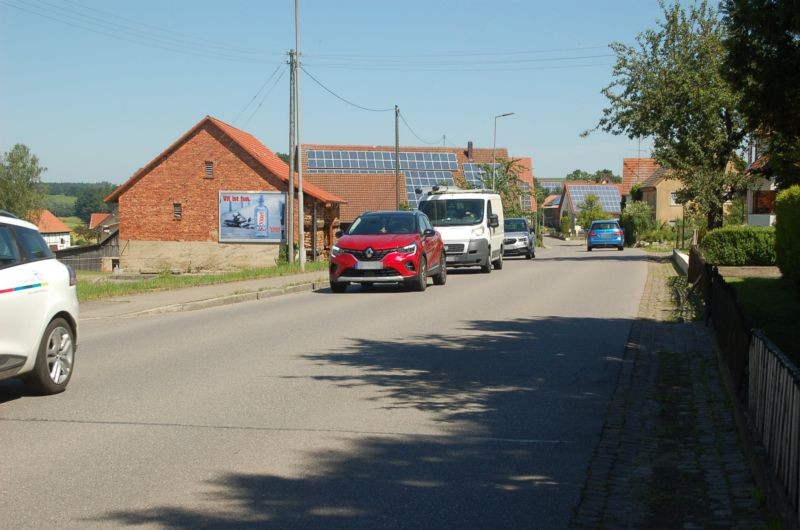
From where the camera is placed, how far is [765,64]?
12.2 metres

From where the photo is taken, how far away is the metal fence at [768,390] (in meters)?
4.55

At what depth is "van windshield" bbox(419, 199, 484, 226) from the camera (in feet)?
90.9

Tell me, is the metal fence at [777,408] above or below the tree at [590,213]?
below

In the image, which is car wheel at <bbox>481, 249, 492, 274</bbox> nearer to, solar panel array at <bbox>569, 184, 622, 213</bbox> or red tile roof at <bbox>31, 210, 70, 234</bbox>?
solar panel array at <bbox>569, 184, 622, 213</bbox>

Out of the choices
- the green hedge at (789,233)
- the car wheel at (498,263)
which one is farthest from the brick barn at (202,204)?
the green hedge at (789,233)

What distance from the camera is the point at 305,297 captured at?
19812 millimetres

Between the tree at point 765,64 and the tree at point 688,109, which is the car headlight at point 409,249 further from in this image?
the tree at point 688,109

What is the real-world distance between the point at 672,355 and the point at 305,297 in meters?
10.5

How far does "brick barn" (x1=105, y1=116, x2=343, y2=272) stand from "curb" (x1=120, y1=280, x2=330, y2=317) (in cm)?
2591

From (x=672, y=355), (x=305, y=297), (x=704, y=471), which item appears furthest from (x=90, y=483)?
(x=305, y=297)

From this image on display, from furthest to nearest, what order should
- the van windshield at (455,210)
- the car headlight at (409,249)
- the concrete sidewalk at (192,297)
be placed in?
the van windshield at (455,210) < the car headlight at (409,249) < the concrete sidewalk at (192,297)

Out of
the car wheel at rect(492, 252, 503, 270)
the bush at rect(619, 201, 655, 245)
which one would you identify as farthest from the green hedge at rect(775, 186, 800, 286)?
the bush at rect(619, 201, 655, 245)

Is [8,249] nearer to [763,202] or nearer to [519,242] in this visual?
[519,242]

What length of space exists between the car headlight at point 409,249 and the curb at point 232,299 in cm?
288
